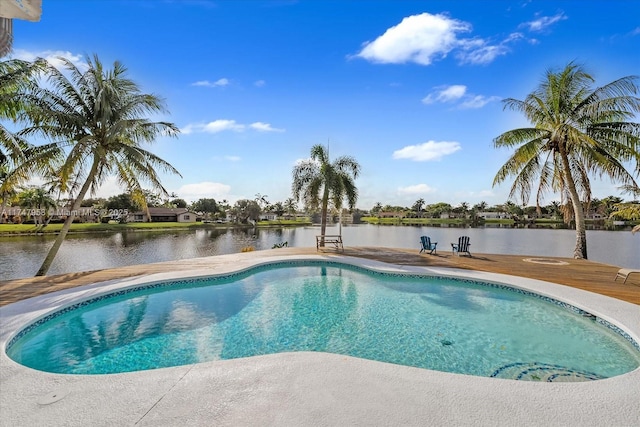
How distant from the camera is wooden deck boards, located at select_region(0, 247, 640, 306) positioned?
300 inches

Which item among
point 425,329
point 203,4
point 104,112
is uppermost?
point 203,4

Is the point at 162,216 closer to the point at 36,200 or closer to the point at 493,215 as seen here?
the point at 36,200

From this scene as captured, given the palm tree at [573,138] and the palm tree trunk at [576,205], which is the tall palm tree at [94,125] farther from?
the palm tree trunk at [576,205]

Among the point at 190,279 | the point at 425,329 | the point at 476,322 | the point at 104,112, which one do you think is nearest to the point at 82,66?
the point at 104,112

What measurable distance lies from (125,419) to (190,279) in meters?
6.62

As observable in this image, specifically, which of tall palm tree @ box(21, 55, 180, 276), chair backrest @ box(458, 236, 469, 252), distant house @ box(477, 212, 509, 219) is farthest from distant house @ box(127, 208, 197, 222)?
distant house @ box(477, 212, 509, 219)

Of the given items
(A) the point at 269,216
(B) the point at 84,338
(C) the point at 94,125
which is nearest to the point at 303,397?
(B) the point at 84,338

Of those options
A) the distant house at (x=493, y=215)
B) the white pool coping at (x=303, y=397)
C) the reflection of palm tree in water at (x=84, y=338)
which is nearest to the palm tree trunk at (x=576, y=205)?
the white pool coping at (x=303, y=397)

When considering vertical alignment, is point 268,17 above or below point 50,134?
above

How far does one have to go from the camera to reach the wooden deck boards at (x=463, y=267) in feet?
25.0

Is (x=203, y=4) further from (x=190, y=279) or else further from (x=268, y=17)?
(x=190, y=279)

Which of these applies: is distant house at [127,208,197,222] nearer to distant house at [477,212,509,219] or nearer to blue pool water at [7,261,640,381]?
blue pool water at [7,261,640,381]

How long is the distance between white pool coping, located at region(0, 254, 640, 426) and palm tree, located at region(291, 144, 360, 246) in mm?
12356

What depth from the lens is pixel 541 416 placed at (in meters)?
2.97
